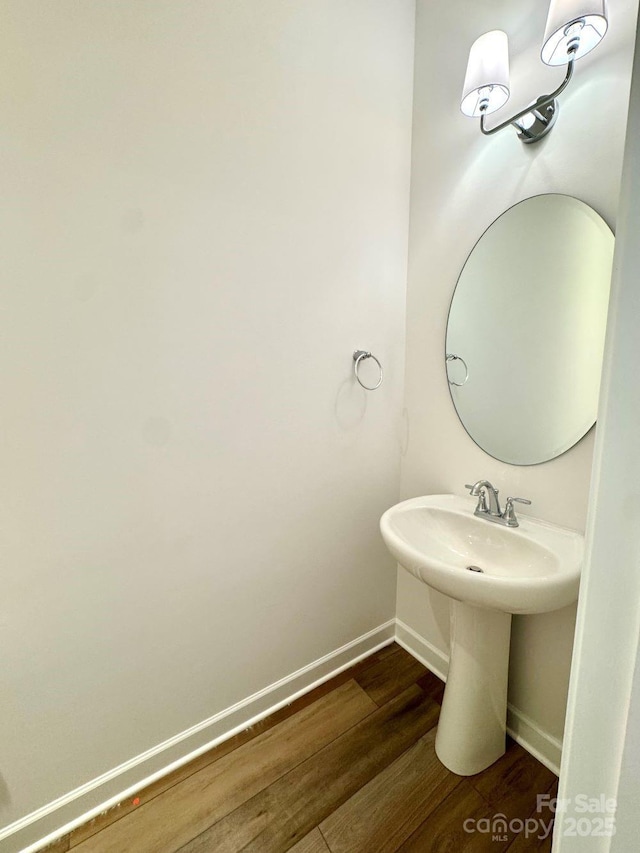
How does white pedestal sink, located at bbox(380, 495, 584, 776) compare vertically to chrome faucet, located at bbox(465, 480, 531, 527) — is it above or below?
below

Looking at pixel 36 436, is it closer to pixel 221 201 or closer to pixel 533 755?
pixel 221 201

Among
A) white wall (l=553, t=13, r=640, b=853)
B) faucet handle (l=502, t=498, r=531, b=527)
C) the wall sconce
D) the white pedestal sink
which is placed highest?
the wall sconce

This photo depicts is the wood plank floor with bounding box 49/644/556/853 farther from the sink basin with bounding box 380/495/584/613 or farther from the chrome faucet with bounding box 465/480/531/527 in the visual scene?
the chrome faucet with bounding box 465/480/531/527

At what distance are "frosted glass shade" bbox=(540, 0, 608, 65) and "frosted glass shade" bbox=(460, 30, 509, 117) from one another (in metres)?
0.14

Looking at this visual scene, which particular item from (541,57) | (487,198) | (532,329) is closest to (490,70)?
(541,57)

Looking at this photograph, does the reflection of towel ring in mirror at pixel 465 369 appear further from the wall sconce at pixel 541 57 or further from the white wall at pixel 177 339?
the wall sconce at pixel 541 57

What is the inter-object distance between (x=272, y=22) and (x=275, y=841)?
→ 8.16 ft

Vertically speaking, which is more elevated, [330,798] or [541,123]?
[541,123]

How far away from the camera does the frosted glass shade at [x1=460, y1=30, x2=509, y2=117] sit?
3.50ft

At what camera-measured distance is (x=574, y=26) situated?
0.90 m

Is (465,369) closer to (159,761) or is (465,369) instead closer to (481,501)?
(481,501)

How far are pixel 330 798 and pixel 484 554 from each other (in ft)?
3.03

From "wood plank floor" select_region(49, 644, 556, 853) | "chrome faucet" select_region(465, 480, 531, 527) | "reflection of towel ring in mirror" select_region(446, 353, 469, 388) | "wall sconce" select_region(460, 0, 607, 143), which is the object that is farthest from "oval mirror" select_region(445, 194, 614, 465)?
"wood plank floor" select_region(49, 644, 556, 853)

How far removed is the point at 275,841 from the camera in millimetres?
1027
